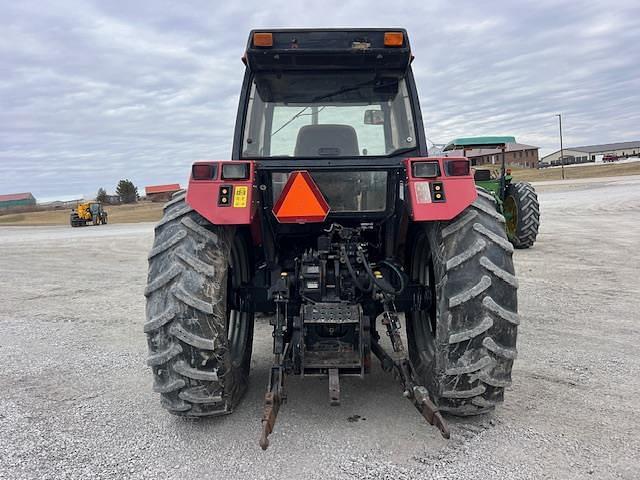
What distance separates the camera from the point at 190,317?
10.3ft

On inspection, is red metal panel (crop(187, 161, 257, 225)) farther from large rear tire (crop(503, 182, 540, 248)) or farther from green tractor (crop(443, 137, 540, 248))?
large rear tire (crop(503, 182, 540, 248))

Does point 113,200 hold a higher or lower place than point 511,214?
higher

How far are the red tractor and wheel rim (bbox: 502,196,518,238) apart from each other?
317 inches

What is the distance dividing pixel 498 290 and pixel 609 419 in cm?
114

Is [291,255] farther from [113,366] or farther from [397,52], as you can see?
[113,366]

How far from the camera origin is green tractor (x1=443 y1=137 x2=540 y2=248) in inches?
425

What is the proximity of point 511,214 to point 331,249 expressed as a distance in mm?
9093

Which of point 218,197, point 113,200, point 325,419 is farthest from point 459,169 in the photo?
point 113,200

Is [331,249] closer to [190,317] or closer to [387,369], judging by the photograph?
[387,369]

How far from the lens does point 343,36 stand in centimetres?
364

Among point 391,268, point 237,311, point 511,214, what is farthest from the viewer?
point 511,214

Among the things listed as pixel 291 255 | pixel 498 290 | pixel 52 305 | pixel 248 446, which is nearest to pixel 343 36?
pixel 291 255

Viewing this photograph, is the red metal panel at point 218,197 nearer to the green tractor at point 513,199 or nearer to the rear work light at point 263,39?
the rear work light at point 263,39

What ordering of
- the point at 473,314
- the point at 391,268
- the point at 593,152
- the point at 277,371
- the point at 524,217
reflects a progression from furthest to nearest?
the point at 593,152 → the point at 524,217 → the point at 391,268 → the point at 277,371 → the point at 473,314
